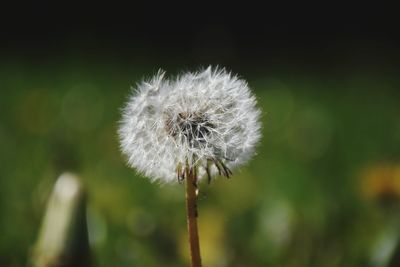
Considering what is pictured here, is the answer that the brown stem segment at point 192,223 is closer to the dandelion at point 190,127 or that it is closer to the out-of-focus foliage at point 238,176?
the dandelion at point 190,127

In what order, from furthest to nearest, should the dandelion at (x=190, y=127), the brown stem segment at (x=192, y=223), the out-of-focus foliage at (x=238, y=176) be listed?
the out-of-focus foliage at (x=238, y=176), the dandelion at (x=190, y=127), the brown stem segment at (x=192, y=223)

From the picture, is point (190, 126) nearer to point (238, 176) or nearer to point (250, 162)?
point (238, 176)

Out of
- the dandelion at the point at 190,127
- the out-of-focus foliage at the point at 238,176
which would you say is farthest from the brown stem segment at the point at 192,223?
the out-of-focus foliage at the point at 238,176

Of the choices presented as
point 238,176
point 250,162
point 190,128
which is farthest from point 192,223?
point 250,162

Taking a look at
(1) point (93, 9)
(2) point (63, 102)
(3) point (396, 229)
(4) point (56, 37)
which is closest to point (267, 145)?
(2) point (63, 102)

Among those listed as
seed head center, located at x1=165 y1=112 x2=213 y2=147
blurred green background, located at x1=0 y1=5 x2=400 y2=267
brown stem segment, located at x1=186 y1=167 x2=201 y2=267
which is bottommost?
brown stem segment, located at x1=186 y1=167 x2=201 y2=267

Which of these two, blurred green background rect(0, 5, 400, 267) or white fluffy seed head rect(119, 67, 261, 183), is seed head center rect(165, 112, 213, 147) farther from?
blurred green background rect(0, 5, 400, 267)

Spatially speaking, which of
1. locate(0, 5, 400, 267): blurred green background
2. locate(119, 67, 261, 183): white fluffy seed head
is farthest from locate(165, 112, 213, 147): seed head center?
locate(0, 5, 400, 267): blurred green background

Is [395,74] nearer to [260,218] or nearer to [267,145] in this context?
[267,145]

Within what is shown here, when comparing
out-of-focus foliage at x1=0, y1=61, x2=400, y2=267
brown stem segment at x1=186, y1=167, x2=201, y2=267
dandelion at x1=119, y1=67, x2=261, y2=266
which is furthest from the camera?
out-of-focus foliage at x1=0, y1=61, x2=400, y2=267
